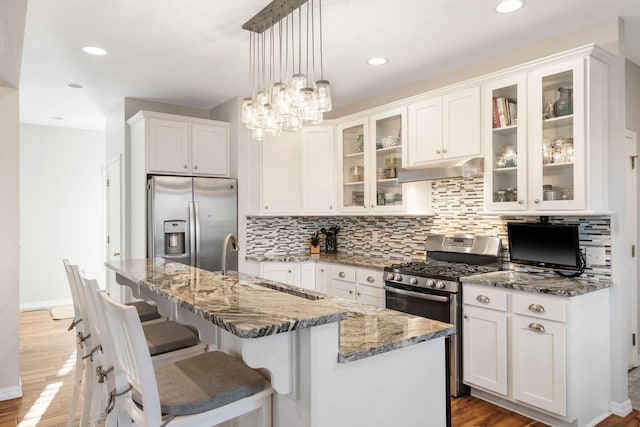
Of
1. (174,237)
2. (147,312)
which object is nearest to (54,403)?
(147,312)

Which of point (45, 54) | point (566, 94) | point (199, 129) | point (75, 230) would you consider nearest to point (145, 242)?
point (199, 129)

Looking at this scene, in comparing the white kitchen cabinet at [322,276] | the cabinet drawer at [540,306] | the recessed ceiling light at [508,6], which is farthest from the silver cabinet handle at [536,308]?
the white kitchen cabinet at [322,276]

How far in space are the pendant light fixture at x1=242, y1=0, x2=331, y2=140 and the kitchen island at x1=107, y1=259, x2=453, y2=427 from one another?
1.06 metres

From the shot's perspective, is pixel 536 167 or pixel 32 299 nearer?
pixel 536 167

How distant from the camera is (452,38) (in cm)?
312

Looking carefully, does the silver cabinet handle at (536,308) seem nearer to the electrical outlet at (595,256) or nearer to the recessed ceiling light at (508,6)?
the electrical outlet at (595,256)

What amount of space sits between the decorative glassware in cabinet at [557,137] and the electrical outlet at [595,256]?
44 centimetres

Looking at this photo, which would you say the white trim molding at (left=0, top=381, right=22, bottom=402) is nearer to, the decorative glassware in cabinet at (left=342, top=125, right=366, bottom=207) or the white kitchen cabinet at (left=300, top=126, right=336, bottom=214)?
the white kitchen cabinet at (left=300, top=126, right=336, bottom=214)

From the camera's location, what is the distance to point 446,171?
3.39 metres

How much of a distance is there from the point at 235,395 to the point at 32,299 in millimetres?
6155

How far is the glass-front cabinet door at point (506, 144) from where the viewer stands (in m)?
3.04

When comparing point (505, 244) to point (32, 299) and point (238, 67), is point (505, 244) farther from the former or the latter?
point (32, 299)

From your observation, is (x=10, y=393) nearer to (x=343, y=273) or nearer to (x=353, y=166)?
(x=343, y=273)

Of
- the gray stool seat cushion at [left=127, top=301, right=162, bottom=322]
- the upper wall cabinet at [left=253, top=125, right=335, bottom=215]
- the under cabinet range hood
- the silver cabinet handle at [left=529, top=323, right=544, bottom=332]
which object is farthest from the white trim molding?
the silver cabinet handle at [left=529, top=323, right=544, bottom=332]
